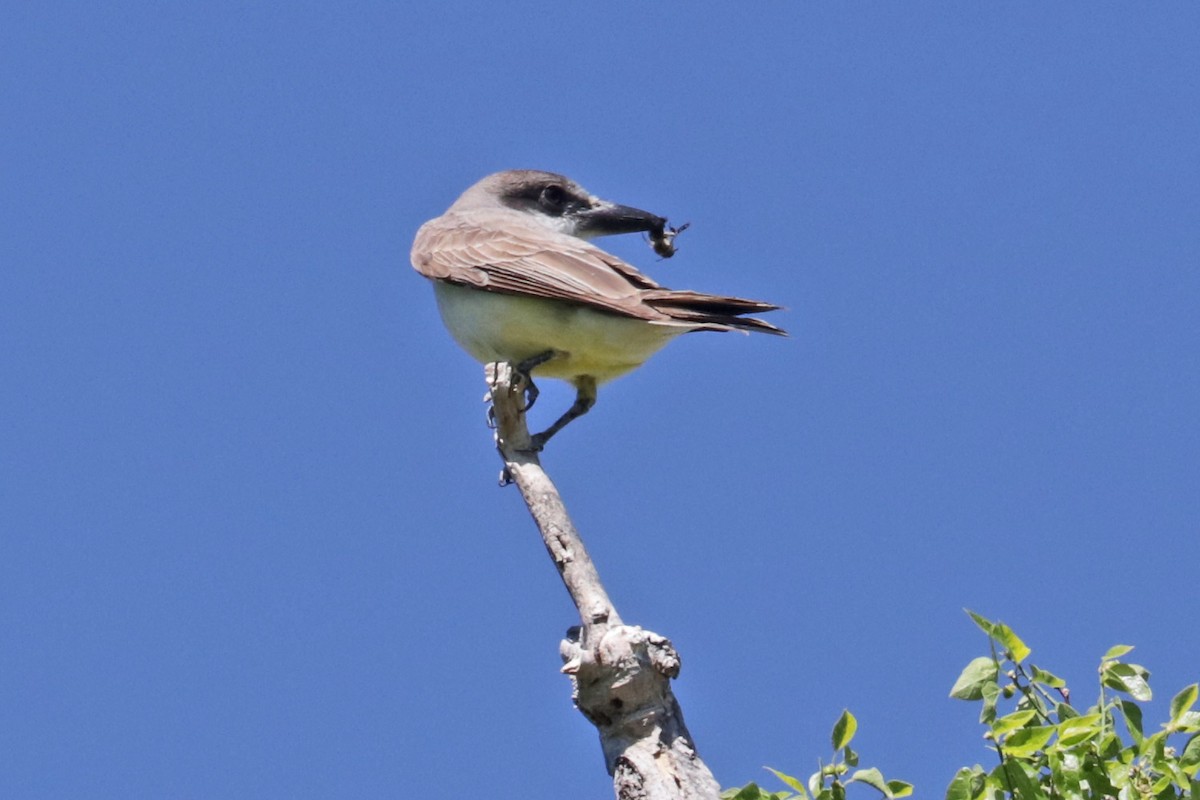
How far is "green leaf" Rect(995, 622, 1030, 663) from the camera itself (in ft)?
14.8

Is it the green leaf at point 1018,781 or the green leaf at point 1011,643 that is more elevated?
the green leaf at point 1011,643

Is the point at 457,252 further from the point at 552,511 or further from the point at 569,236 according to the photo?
the point at 552,511

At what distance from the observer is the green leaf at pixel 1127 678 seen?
4438 mm

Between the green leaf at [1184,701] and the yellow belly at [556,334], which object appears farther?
the yellow belly at [556,334]

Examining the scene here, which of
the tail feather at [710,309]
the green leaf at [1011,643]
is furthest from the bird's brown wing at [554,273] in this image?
the green leaf at [1011,643]

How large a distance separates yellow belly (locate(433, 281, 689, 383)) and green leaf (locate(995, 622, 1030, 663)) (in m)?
3.34

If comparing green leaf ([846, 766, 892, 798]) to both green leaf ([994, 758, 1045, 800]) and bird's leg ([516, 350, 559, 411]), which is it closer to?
green leaf ([994, 758, 1045, 800])

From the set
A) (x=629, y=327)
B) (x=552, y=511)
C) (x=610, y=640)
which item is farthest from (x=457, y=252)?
(x=610, y=640)

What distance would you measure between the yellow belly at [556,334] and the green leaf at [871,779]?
3438 mm

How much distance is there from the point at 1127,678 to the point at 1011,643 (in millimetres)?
343

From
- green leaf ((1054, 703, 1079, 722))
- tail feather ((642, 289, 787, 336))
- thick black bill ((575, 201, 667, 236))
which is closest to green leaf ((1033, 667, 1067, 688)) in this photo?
green leaf ((1054, 703, 1079, 722))

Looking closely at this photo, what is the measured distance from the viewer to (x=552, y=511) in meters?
6.10

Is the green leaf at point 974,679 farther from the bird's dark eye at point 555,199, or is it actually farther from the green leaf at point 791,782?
the bird's dark eye at point 555,199

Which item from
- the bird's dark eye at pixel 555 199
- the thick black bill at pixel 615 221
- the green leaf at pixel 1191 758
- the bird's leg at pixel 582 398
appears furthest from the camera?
the bird's dark eye at pixel 555 199
